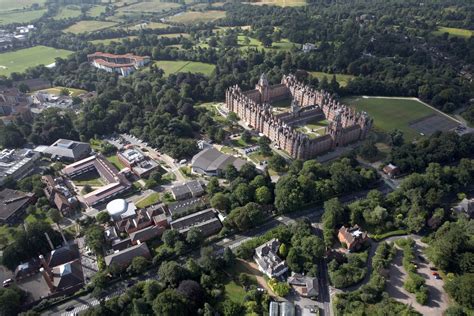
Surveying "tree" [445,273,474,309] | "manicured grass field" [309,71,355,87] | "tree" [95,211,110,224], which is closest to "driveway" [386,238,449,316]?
"tree" [445,273,474,309]

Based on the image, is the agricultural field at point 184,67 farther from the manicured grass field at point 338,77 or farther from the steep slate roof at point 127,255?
the steep slate roof at point 127,255

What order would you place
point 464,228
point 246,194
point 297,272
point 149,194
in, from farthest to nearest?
point 149,194 < point 246,194 < point 464,228 < point 297,272

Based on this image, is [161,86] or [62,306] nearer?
[62,306]

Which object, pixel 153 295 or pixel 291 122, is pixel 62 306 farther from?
pixel 291 122

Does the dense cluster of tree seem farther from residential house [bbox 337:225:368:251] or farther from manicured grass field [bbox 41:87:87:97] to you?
manicured grass field [bbox 41:87:87:97]

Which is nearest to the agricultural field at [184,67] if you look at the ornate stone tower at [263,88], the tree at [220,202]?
the ornate stone tower at [263,88]

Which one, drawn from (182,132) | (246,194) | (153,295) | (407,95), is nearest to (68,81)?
(182,132)

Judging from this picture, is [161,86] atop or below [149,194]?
→ atop
